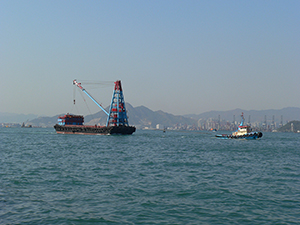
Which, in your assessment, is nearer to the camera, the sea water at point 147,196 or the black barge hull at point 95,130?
the sea water at point 147,196

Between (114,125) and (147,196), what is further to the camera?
(114,125)

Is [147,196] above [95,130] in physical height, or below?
below

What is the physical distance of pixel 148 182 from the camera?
81.9 ft

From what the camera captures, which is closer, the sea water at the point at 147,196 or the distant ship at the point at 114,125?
the sea water at the point at 147,196

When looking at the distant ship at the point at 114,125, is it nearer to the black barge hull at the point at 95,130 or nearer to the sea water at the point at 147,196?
the black barge hull at the point at 95,130

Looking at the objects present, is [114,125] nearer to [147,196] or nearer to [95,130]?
[95,130]

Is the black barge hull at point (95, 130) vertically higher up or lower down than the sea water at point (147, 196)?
higher up

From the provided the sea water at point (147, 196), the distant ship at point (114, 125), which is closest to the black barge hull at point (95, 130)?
the distant ship at point (114, 125)

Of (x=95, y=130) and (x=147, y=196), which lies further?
(x=95, y=130)

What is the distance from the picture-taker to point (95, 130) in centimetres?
13575

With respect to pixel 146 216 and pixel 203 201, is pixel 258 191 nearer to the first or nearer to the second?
pixel 203 201

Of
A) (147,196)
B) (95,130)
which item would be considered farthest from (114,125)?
(147,196)

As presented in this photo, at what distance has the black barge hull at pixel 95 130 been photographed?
426 ft

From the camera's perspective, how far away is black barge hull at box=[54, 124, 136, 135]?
129850mm
